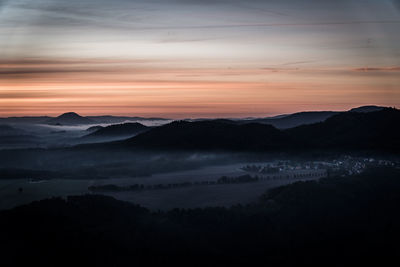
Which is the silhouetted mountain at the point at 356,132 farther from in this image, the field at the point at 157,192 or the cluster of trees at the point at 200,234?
the cluster of trees at the point at 200,234

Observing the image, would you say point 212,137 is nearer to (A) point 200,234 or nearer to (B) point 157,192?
(B) point 157,192

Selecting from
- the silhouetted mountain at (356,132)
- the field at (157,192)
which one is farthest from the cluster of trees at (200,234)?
the silhouetted mountain at (356,132)

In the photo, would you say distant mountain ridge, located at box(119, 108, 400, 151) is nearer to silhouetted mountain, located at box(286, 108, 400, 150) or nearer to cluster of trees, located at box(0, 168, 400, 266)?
silhouetted mountain, located at box(286, 108, 400, 150)

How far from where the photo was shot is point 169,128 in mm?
94625

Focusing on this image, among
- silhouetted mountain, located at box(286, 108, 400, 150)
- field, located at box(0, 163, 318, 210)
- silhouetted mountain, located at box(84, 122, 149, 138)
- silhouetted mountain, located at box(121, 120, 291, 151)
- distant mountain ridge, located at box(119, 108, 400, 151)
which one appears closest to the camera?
field, located at box(0, 163, 318, 210)

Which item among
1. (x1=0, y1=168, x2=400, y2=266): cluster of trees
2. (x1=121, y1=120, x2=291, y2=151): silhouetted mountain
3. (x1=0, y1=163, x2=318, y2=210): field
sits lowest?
(x1=0, y1=168, x2=400, y2=266): cluster of trees

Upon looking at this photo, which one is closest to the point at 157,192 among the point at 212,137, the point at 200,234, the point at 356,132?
the point at 200,234

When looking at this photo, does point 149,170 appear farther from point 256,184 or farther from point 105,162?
point 256,184

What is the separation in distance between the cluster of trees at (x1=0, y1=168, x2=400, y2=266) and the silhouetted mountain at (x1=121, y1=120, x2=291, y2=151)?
45.4 meters

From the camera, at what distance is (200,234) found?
34719 millimetres

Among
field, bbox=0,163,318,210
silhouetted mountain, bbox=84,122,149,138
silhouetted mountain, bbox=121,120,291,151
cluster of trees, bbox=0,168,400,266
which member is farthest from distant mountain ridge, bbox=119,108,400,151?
cluster of trees, bbox=0,168,400,266

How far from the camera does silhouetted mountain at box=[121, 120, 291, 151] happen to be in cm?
8919

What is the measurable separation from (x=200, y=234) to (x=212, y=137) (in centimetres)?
5805

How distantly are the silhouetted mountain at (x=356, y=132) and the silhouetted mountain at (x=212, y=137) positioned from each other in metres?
5.94
